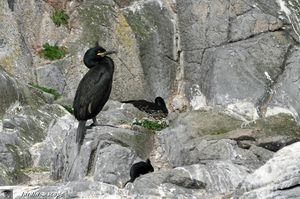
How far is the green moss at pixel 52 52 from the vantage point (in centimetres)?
2266

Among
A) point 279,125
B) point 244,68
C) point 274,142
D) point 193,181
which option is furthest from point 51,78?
point 193,181

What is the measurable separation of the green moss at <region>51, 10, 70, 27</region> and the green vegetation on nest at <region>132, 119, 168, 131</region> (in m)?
4.28

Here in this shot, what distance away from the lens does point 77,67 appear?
22516 mm

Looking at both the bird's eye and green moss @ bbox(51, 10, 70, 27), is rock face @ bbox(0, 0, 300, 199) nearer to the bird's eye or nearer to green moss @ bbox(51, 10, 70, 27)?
green moss @ bbox(51, 10, 70, 27)

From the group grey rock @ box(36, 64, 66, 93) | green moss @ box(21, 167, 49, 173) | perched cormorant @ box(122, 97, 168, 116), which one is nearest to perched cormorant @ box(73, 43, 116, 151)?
green moss @ box(21, 167, 49, 173)

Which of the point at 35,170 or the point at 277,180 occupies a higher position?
the point at 277,180

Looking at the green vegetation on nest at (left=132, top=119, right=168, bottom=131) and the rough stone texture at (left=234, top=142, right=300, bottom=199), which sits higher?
the rough stone texture at (left=234, top=142, right=300, bottom=199)

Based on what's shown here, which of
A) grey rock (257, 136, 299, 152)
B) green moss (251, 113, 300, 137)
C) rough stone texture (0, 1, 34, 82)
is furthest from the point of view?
rough stone texture (0, 1, 34, 82)

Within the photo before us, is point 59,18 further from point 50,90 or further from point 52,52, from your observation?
point 50,90

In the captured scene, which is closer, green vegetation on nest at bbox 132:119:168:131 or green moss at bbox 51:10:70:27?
green vegetation on nest at bbox 132:119:168:131

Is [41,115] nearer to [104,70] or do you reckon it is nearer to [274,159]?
[104,70]

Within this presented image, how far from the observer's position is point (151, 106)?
2116 cm

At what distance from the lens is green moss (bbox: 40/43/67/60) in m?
22.7

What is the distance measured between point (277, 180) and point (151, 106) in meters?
9.83
